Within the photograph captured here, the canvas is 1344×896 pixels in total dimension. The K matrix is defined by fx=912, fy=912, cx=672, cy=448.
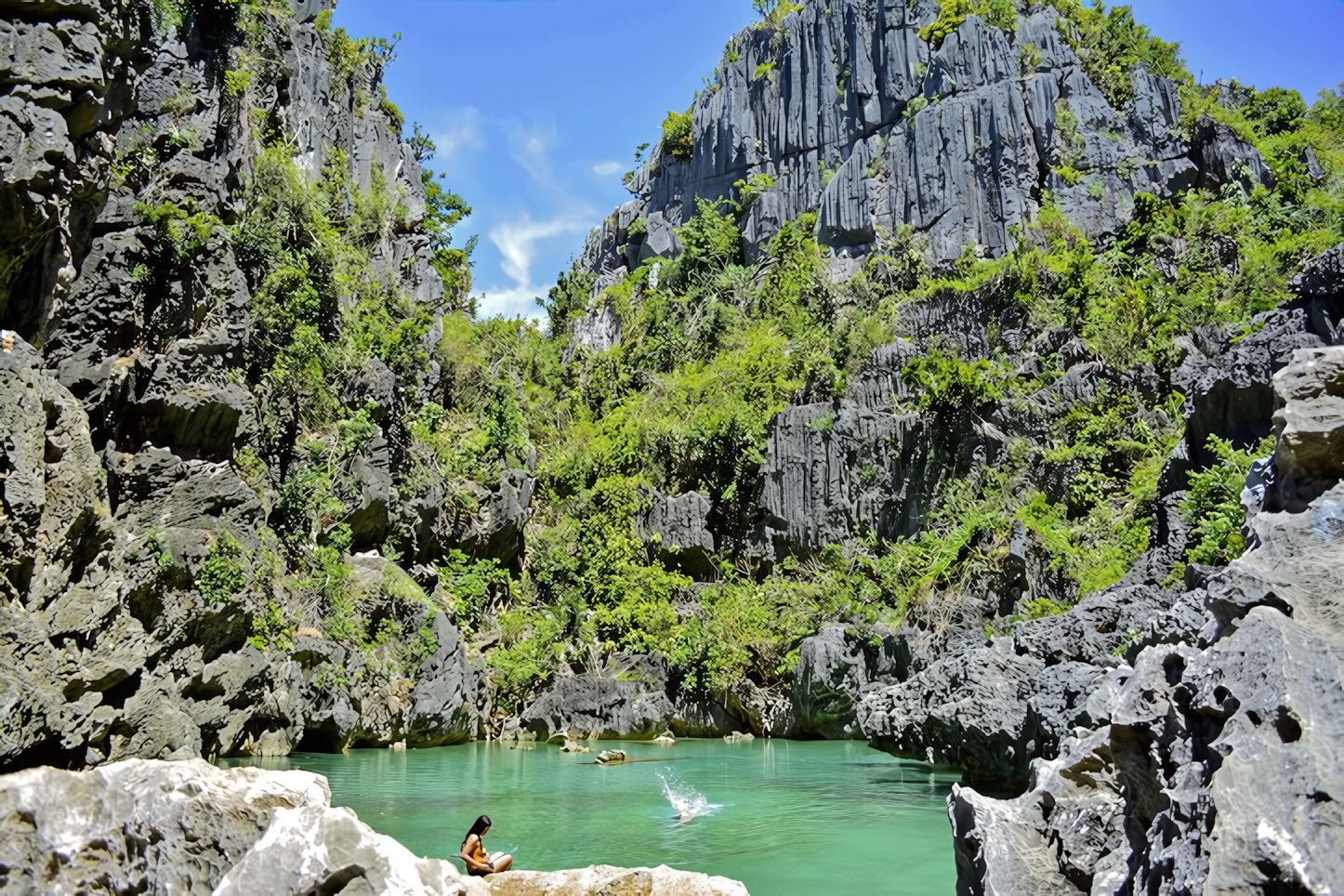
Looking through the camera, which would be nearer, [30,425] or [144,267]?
[30,425]

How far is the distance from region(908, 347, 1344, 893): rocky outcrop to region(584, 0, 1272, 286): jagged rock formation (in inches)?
1029

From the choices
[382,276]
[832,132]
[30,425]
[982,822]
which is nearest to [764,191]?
[832,132]

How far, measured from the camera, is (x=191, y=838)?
10.6 feet

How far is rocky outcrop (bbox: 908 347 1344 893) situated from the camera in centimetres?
245

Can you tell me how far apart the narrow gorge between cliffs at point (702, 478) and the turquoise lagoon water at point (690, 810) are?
0.41 ft

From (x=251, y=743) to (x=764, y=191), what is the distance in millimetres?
25530

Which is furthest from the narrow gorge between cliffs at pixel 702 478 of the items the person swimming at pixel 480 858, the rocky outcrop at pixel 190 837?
the person swimming at pixel 480 858

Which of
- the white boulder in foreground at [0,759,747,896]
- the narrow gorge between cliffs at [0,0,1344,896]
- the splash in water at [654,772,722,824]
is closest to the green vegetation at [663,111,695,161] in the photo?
the narrow gorge between cliffs at [0,0,1344,896]

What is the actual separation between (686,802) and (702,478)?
16573mm

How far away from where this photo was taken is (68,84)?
1008 centimetres

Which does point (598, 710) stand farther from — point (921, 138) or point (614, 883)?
point (921, 138)

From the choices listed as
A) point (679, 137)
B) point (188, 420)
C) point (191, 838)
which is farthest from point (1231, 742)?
point (679, 137)

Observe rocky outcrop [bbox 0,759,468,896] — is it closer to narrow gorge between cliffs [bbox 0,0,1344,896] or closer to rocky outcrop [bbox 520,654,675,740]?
narrow gorge between cliffs [bbox 0,0,1344,896]

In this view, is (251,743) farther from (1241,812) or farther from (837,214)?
(837,214)
